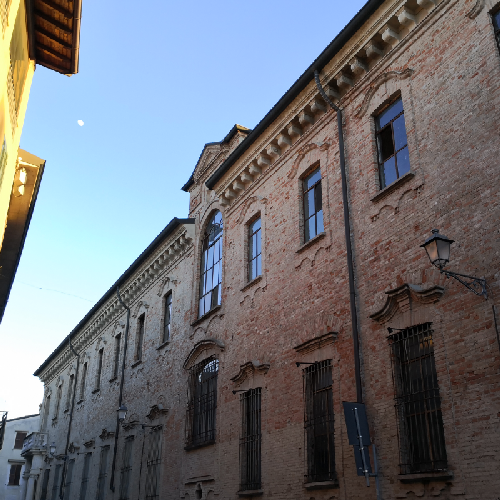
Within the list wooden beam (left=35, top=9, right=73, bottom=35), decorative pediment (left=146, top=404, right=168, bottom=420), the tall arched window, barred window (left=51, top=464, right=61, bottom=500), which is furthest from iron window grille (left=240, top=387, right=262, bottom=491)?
barred window (left=51, top=464, right=61, bottom=500)

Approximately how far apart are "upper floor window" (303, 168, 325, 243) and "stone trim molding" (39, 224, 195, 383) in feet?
20.6

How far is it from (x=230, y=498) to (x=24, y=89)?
9.20 m

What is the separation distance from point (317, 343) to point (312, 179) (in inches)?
148

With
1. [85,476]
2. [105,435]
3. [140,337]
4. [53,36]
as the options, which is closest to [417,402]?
[53,36]

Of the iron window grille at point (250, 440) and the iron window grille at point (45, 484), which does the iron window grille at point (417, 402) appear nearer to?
the iron window grille at point (250, 440)

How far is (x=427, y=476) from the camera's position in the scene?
7586 millimetres

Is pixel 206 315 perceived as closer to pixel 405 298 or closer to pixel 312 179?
pixel 312 179

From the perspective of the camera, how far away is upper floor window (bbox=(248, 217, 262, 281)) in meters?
13.7

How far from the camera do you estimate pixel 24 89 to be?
9.96 meters

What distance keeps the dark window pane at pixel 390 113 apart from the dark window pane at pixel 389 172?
833 millimetres

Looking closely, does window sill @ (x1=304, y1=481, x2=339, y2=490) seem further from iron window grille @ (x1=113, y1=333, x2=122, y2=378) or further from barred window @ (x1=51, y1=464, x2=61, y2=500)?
barred window @ (x1=51, y1=464, x2=61, y2=500)

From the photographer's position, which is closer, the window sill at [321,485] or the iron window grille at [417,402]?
the iron window grille at [417,402]

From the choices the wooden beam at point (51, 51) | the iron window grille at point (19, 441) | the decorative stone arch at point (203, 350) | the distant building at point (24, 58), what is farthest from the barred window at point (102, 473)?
the iron window grille at point (19, 441)

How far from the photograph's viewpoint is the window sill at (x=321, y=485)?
922cm
